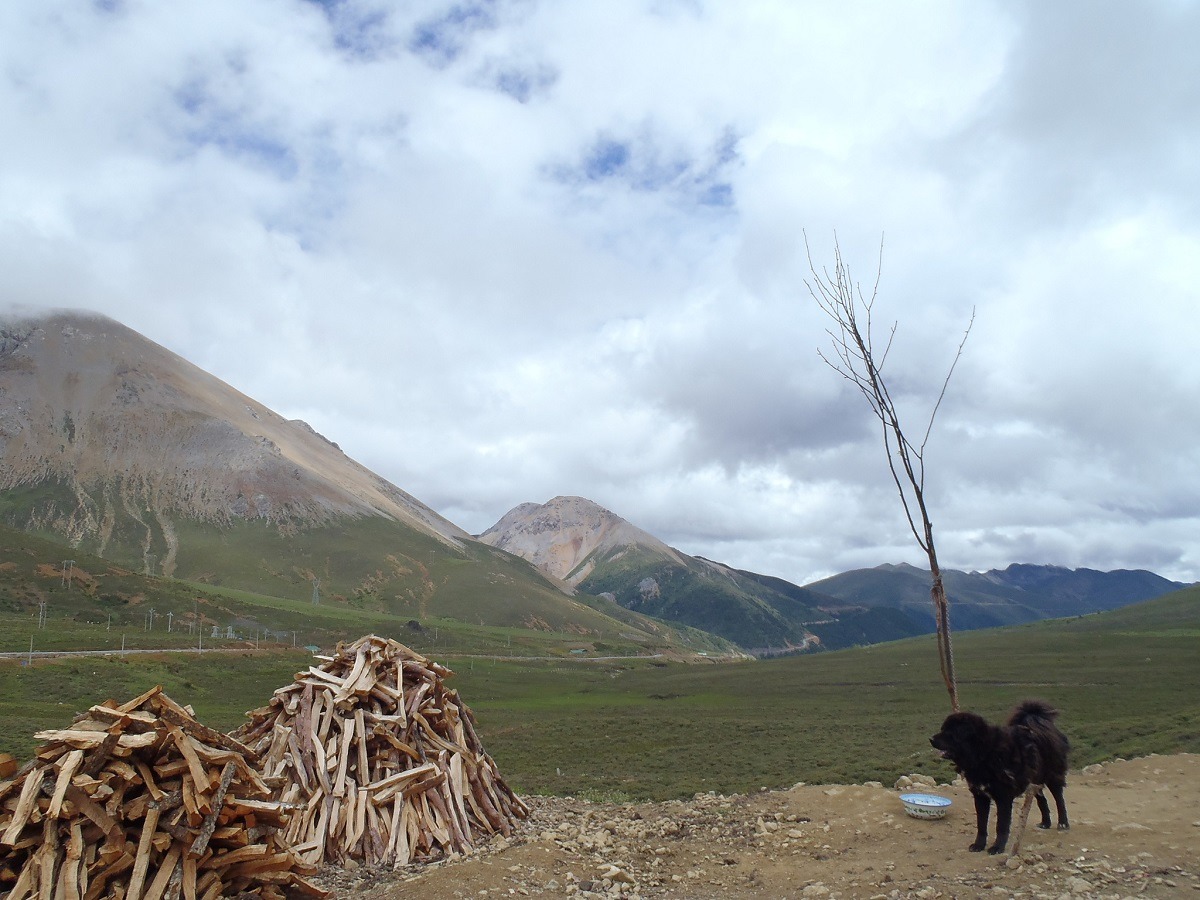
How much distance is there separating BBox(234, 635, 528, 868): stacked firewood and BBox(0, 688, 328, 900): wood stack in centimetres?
287

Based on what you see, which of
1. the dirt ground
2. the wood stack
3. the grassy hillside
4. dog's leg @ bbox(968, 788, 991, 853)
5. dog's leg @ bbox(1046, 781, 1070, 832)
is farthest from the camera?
the grassy hillside

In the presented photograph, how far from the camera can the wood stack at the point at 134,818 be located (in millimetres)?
8000

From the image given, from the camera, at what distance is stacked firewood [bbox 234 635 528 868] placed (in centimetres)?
1216

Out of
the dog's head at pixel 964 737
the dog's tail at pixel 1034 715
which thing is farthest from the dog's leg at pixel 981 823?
the dog's tail at pixel 1034 715

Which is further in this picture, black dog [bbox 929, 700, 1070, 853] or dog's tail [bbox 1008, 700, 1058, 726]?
dog's tail [bbox 1008, 700, 1058, 726]

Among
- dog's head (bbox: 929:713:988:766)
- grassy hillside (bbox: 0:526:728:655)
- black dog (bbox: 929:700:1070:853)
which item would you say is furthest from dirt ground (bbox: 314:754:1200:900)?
grassy hillside (bbox: 0:526:728:655)

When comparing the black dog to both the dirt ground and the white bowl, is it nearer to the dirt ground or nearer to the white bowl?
the dirt ground

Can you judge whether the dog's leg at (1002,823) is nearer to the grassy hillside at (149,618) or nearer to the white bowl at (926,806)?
the white bowl at (926,806)

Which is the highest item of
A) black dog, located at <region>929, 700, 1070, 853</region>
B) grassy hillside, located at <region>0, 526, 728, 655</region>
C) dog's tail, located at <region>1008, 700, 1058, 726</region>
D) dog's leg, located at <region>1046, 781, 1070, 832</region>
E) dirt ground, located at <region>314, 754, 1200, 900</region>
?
dog's tail, located at <region>1008, 700, 1058, 726</region>

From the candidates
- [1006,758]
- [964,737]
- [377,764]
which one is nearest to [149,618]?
[377,764]

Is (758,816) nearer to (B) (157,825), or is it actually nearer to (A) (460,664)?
(B) (157,825)

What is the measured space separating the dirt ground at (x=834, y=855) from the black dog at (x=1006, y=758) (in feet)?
1.54

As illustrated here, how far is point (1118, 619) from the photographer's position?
148 meters

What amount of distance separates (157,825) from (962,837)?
442 inches
